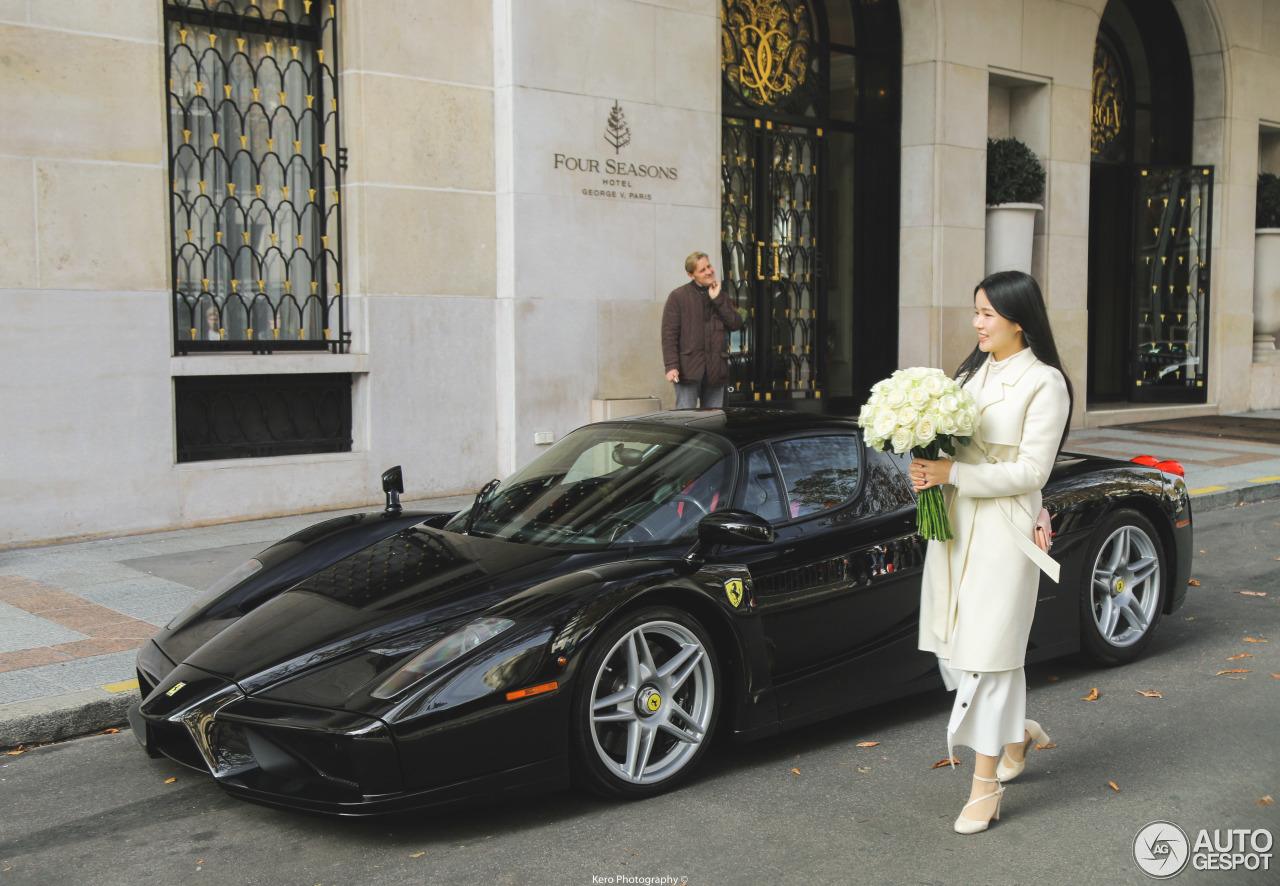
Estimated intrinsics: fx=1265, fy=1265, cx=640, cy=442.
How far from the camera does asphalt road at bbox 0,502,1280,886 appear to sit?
379cm

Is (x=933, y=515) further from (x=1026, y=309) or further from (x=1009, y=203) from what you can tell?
(x=1009, y=203)

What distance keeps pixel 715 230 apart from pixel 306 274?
4.16 meters

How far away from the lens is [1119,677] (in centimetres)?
581

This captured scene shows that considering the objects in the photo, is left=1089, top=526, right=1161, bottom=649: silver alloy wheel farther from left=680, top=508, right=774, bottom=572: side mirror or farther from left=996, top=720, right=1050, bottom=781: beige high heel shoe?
left=680, top=508, right=774, bottom=572: side mirror

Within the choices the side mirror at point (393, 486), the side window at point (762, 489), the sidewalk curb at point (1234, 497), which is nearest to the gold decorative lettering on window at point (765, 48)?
the sidewalk curb at point (1234, 497)

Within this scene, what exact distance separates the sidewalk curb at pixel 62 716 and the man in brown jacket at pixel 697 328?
254 inches

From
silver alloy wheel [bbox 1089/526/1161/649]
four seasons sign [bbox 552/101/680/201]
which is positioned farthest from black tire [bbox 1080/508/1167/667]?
four seasons sign [bbox 552/101/680/201]

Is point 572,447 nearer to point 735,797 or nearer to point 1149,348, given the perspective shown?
point 735,797

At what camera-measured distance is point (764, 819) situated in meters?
4.17

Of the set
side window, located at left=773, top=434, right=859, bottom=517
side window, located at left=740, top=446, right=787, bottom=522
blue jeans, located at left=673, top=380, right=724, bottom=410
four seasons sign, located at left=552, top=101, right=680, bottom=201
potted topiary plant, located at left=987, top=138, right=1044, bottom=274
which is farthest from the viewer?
potted topiary plant, located at left=987, top=138, right=1044, bottom=274

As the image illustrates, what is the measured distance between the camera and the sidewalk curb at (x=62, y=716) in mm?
5035

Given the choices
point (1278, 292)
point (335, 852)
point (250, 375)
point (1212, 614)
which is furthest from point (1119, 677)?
point (1278, 292)

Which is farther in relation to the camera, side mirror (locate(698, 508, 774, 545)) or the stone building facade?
the stone building facade

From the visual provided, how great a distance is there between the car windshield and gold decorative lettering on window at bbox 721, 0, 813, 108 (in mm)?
9549
